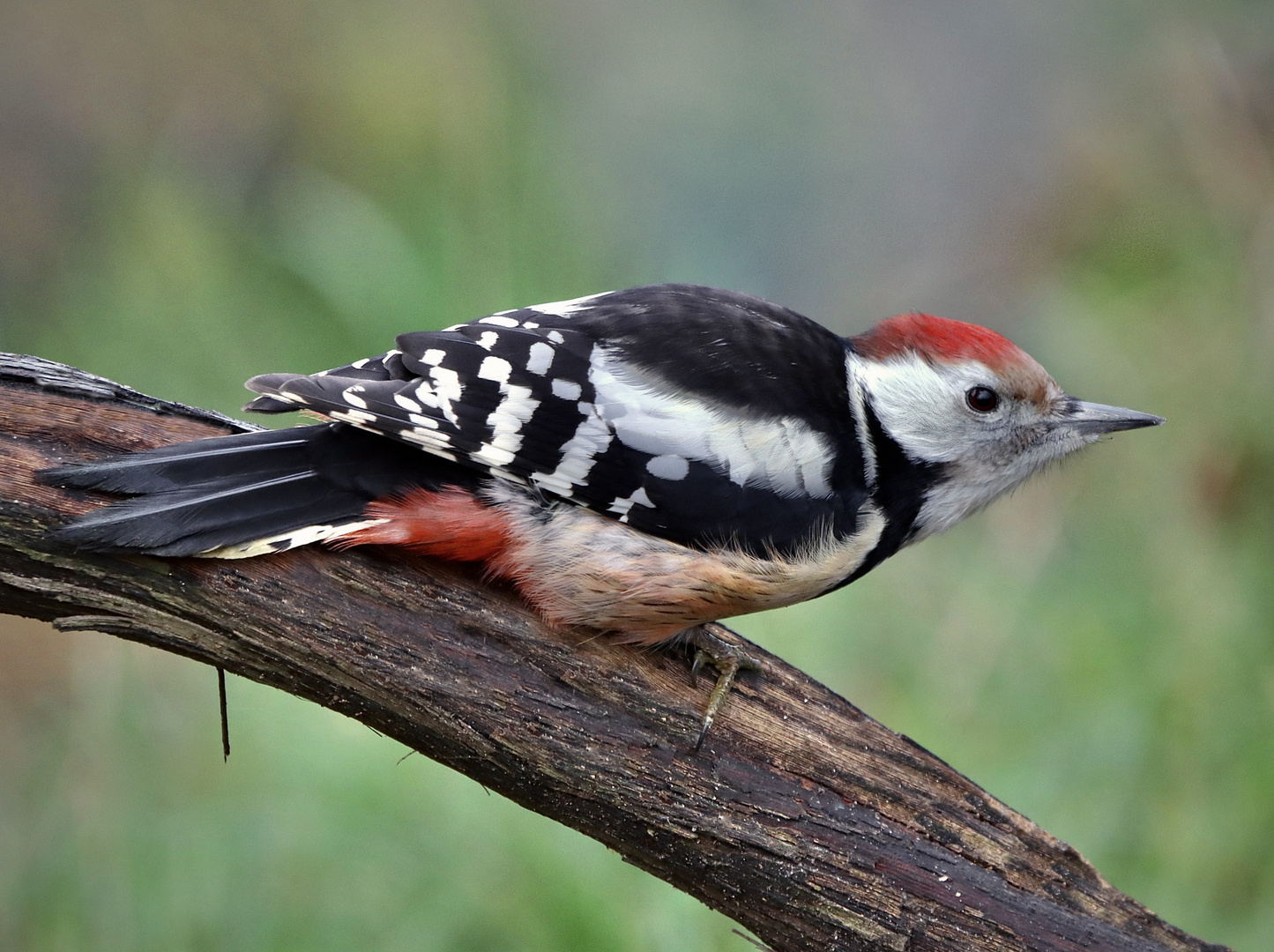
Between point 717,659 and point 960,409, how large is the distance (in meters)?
0.84

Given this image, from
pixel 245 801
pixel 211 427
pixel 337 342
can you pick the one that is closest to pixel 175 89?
pixel 337 342

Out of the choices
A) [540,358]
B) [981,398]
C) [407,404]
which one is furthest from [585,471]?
[981,398]

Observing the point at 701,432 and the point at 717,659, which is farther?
the point at 717,659

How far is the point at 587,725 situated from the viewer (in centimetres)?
218

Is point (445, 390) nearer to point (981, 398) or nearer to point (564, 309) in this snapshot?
point (564, 309)

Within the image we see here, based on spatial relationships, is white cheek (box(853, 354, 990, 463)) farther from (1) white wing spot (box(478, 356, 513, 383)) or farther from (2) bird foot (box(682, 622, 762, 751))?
(1) white wing spot (box(478, 356, 513, 383))

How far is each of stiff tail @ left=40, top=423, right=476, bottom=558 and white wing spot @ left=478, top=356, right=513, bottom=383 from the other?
0.20 metres

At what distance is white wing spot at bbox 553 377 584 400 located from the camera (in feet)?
7.46

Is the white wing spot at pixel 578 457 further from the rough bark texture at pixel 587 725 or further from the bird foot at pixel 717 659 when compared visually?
the bird foot at pixel 717 659

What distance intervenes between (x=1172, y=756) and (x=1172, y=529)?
43.2 inches

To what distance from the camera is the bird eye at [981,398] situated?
259 centimetres

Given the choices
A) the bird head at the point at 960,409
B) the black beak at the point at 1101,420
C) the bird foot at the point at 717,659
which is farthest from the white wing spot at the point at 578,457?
the black beak at the point at 1101,420

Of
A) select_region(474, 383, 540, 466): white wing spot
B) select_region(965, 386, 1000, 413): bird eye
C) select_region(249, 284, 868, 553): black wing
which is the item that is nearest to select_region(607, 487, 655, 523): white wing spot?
select_region(249, 284, 868, 553): black wing

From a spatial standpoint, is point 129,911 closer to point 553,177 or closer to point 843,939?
point 843,939
